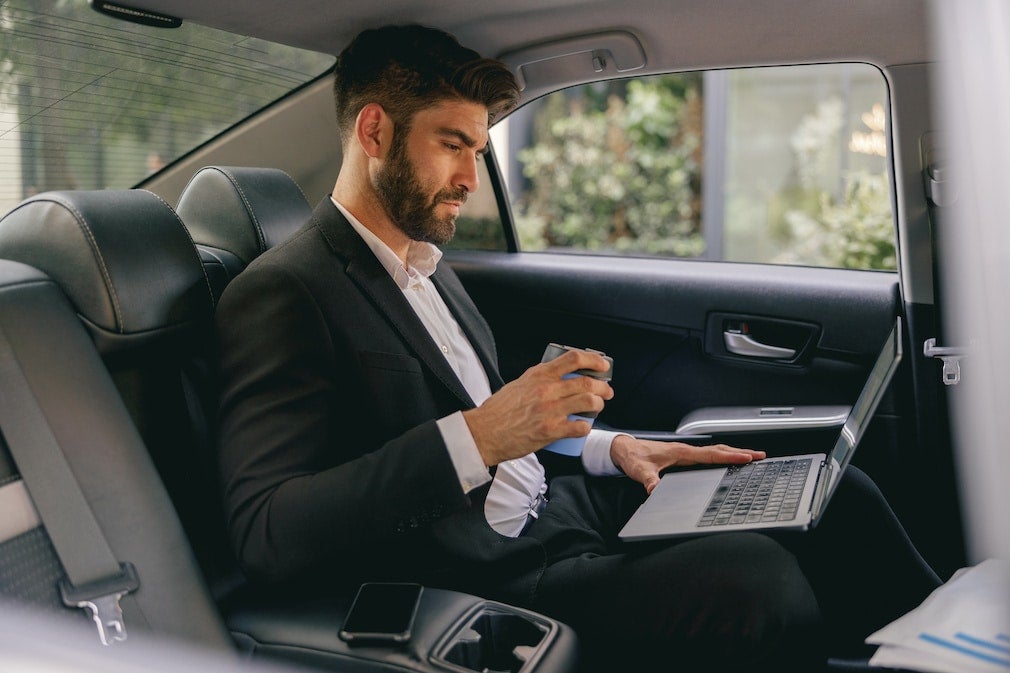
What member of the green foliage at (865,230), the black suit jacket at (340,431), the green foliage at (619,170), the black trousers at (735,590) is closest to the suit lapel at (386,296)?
the black suit jacket at (340,431)

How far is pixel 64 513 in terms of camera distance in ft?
4.37

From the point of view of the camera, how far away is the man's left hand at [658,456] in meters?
1.93

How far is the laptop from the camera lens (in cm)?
148

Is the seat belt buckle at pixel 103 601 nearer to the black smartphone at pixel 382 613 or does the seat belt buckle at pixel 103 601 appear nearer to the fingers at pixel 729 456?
the black smartphone at pixel 382 613

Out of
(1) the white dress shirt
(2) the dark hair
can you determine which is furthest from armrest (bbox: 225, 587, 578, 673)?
(2) the dark hair

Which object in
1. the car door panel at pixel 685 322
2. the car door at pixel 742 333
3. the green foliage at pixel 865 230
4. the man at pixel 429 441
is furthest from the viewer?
the green foliage at pixel 865 230

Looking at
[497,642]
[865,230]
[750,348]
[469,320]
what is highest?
[469,320]

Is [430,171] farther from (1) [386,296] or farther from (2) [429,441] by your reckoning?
(2) [429,441]

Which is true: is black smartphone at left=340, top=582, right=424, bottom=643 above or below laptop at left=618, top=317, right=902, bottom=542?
above

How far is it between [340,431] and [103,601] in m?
0.42

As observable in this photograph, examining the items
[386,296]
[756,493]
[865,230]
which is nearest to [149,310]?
[386,296]

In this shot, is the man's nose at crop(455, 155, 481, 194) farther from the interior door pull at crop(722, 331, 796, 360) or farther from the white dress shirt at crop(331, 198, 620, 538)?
the interior door pull at crop(722, 331, 796, 360)

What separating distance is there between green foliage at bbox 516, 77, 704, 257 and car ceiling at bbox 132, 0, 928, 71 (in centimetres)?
521

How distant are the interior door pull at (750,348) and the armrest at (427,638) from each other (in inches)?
52.2
